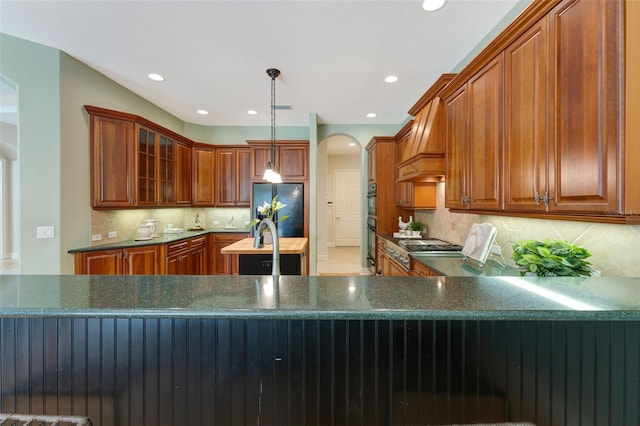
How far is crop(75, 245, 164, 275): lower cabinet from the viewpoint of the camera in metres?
2.91

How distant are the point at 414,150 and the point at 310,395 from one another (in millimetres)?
2726

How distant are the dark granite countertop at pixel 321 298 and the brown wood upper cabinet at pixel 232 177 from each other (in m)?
4.17

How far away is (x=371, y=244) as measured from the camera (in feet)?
16.3

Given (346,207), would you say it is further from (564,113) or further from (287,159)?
(564,113)

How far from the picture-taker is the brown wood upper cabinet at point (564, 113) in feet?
3.52

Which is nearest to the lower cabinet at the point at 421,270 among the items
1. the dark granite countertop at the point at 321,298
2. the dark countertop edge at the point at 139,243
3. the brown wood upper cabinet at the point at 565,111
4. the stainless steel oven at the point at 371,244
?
the brown wood upper cabinet at the point at 565,111

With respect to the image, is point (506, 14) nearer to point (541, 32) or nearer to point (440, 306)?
point (541, 32)

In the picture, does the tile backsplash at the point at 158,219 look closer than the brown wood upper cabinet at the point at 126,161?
No

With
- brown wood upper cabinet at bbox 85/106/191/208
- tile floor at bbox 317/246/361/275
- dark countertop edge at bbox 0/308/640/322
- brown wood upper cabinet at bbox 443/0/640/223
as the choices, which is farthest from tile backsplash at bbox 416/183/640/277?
brown wood upper cabinet at bbox 85/106/191/208

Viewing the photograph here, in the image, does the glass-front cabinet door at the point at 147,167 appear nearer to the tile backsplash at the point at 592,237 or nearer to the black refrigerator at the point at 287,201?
the black refrigerator at the point at 287,201

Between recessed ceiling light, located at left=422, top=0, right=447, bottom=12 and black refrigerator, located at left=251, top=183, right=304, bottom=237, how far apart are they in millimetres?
3128

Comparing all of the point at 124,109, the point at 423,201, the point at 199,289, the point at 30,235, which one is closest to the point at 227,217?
the point at 124,109

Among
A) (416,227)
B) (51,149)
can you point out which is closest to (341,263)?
(416,227)

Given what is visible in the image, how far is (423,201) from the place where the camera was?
3.63m
